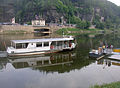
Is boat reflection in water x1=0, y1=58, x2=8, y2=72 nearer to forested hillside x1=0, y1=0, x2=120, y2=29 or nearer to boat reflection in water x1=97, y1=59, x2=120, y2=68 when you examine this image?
boat reflection in water x1=97, y1=59, x2=120, y2=68

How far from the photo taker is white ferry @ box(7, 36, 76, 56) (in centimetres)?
2939

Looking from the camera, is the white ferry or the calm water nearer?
the calm water

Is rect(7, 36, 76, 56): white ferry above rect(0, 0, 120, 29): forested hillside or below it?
below

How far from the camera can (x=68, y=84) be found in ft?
56.3

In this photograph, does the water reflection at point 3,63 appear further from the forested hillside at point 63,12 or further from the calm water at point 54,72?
the forested hillside at point 63,12

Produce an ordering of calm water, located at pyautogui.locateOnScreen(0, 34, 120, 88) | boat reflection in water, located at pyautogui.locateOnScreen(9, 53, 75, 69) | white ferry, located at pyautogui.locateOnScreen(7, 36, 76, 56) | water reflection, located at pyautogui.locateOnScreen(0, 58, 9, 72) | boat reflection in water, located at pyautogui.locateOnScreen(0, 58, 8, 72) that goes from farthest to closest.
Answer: white ferry, located at pyautogui.locateOnScreen(7, 36, 76, 56) < boat reflection in water, located at pyautogui.locateOnScreen(9, 53, 75, 69) < boat reflection in water, located at pyautogui.locateOnScreen(0, 58, 8, 72) < water reflection, located at pyautogui.locateOnScreen(0, 58, 9, 72) < calm water, located at pyautogui.locateOnScreen(0, 34, 120, 88)

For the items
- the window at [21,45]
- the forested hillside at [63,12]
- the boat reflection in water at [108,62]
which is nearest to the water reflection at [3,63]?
the window at [21,45]

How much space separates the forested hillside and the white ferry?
9379 cm

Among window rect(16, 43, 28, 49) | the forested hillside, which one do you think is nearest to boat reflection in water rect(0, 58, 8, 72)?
window rect(16, 43, 28, 49)

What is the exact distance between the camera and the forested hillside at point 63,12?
462ft

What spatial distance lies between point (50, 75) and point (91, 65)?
25.8ft

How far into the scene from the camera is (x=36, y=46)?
3105 centimetres

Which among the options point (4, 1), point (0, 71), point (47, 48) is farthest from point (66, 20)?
point (0, 71)

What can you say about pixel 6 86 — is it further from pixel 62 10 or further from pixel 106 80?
pixel 62 10
